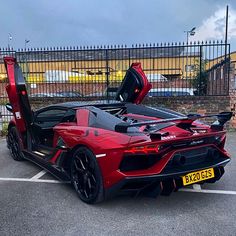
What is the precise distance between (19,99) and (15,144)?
1.07 meters

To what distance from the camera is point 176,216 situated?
11.3 feet

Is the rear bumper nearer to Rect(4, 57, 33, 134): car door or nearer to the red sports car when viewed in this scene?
the red sports car

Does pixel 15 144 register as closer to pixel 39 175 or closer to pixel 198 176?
pixel 39 175

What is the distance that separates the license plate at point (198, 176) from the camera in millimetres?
3490

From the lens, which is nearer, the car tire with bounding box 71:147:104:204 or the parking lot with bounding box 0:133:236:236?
the parking lot with bounding box 0:133:236:236

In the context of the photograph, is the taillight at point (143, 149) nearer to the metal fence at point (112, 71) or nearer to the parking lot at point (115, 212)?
the parking lot at point (115, 212)

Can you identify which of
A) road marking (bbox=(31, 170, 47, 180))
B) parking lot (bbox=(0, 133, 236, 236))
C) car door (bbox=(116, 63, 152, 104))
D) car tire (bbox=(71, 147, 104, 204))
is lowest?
parking lot (bbox=(0, 133, 236, 236))

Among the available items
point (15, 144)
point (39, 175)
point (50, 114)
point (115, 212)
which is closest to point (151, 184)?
point (115, 212)

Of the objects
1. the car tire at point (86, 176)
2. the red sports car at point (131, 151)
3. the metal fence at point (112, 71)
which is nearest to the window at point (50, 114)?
the red sports car at point (131, 151)

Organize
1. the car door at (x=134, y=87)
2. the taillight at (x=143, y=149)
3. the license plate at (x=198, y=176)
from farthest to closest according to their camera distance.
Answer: the car door at (x=134, y=87) < the license plate at (x=198, y=176) < the taillight at (x=143, y=149)

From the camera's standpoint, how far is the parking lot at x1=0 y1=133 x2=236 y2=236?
10.4ft

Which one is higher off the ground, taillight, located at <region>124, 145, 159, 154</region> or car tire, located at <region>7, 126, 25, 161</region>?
taillight, located at <region>124, 145, 159, 154</region>

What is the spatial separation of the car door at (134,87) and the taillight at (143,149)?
369cm

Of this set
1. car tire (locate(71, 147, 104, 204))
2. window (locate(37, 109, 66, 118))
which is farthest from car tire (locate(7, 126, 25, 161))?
car tire (locate(71, 147, 104, 204))
